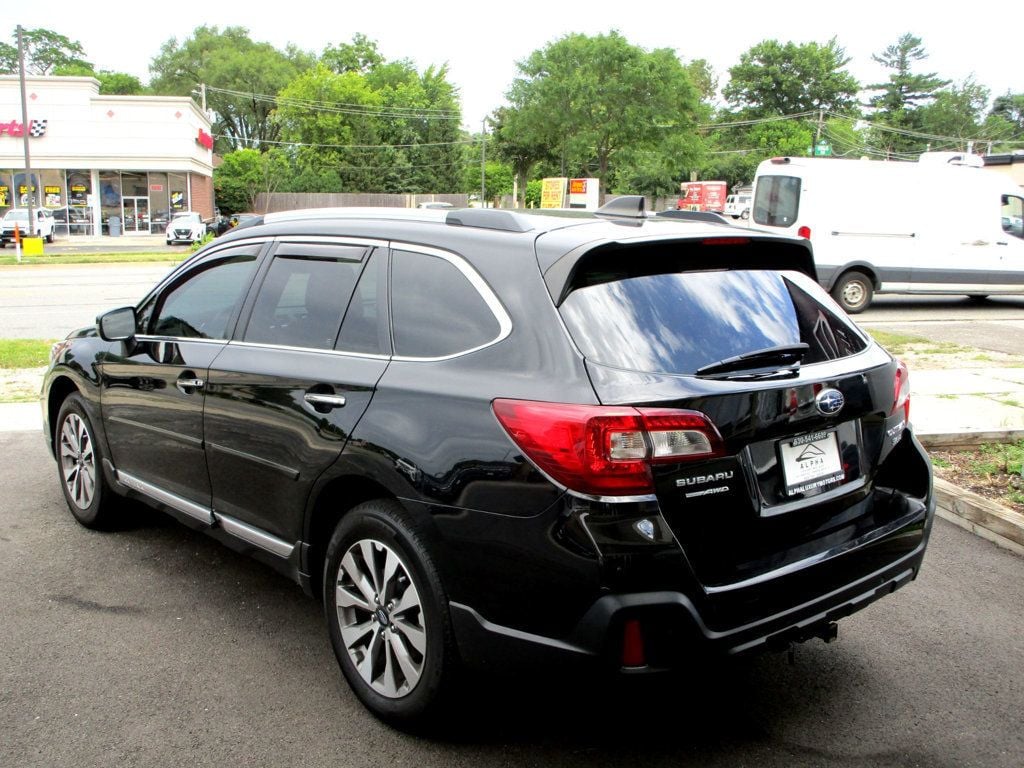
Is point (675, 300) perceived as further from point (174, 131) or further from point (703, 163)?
point (703, 163)

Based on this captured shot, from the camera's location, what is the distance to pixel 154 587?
4379 mm

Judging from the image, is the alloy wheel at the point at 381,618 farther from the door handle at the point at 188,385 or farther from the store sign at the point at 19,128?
the store sign at the point at 19,128

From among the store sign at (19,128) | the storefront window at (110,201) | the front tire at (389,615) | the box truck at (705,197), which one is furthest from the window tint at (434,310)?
the box truck at (705,197)

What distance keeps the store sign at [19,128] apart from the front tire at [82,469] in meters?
49.4

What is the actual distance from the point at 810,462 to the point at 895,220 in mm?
15213

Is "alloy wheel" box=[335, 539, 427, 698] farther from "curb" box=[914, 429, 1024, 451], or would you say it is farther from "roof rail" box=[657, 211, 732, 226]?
"curb" box=[914, 429, 1024, 451]

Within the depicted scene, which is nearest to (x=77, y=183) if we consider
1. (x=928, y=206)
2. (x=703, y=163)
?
(x=703, y=163)

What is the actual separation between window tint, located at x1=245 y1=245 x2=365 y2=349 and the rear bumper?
4.40 feet

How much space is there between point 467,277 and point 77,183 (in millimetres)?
53469

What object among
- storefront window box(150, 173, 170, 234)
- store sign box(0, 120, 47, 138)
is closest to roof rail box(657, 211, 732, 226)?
store sign box(0, 120, 47, 138)

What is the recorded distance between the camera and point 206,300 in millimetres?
4309

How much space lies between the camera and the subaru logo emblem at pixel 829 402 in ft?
9.80

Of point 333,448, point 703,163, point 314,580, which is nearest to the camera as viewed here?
point 333,448

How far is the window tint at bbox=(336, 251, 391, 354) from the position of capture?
11.0ft
